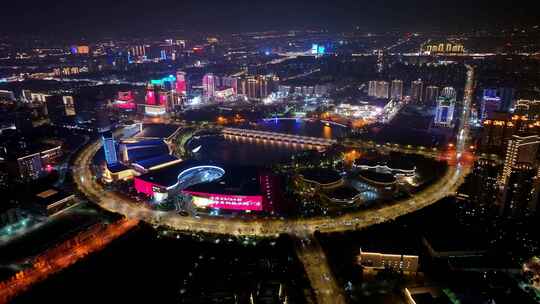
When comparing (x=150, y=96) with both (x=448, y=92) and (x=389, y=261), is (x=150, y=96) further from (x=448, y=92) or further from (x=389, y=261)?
(x=389, y=261)

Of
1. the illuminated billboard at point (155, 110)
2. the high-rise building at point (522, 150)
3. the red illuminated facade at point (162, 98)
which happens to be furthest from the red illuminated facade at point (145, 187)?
the red illuminated facade at point (162, 98)

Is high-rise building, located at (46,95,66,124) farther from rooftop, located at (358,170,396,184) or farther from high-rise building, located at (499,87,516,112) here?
high-rise building, located at (499,87,516,112)

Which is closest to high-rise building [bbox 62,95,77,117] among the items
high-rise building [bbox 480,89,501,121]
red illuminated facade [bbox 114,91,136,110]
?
red illuminated facade [bbox 114,91,136,110]

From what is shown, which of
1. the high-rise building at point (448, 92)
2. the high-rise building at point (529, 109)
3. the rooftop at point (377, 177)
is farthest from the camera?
the high-rise building at point (448, 92)

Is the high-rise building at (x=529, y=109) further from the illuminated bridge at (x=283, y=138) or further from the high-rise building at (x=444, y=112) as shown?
the illuminated bridge at (x=283, y=138)

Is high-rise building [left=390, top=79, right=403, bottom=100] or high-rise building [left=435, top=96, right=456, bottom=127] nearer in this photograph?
high-rise building [left=435, top=96, right=456, bottom=127]

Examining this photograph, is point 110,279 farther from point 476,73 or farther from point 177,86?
point 476,73
